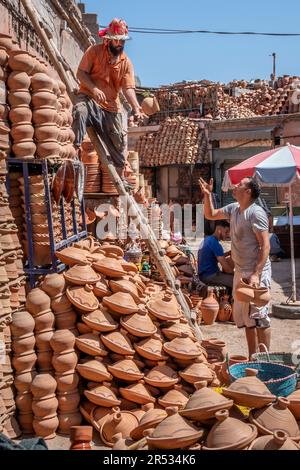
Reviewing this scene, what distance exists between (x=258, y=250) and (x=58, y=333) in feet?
6.11

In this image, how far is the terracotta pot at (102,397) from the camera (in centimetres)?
403

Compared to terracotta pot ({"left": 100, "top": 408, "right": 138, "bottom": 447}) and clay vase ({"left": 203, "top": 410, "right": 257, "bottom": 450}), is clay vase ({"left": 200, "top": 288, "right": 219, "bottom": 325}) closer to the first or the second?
terracotta pot ({"left": 100, "top": 408, "right": 138, "bottom": 447})

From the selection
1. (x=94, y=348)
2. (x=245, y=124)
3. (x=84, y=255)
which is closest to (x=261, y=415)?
(x=94, y=348)

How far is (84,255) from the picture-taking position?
4703mm

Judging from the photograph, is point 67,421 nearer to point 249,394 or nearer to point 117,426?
point 117,426

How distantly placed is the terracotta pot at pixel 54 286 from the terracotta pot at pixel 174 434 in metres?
1.79

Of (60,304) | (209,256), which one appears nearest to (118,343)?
(60,304)

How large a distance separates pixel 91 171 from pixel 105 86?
1715mm

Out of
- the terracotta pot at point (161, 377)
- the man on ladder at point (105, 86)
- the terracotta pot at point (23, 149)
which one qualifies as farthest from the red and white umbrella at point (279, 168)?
the terracotta pot at point (23, 149)

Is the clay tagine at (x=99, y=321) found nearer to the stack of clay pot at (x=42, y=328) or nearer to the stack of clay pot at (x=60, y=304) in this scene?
the stack of clay pot at (x=60, y=304)

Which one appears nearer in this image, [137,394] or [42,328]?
[137,394]

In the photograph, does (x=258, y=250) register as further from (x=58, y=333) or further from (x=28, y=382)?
(x=28, y=382)

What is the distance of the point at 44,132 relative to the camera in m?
4.80

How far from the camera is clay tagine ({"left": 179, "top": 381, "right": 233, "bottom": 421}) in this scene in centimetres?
280
